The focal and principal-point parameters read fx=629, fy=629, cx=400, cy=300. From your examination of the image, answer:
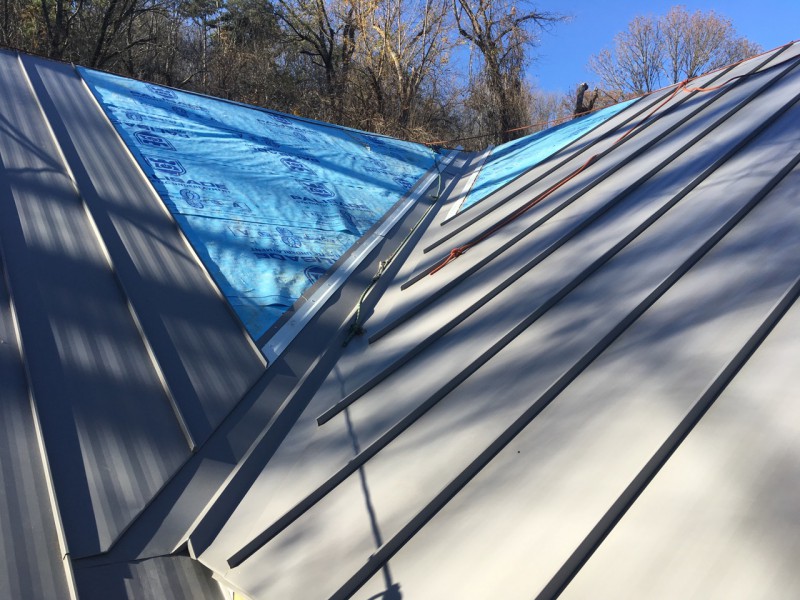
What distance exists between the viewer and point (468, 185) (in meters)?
7.10

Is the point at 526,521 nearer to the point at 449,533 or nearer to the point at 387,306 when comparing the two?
the point at 449,533

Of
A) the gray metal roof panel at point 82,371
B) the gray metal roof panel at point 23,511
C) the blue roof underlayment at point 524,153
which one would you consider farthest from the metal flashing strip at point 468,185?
the gray metal roof panel at point 23,511

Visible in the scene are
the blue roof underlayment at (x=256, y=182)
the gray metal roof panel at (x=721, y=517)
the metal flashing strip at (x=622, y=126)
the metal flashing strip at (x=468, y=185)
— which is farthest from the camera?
the metal flashing strip at (x=468, y=185)

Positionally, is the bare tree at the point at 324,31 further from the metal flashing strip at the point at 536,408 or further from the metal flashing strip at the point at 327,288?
the metal flashing strip at the point at 536,408

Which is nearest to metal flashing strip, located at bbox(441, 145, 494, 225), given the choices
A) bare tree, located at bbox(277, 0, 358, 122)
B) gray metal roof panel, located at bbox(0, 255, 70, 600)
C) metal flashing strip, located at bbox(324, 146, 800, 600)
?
metal flashing strip, located at bbox(324, 146, 800, 600)

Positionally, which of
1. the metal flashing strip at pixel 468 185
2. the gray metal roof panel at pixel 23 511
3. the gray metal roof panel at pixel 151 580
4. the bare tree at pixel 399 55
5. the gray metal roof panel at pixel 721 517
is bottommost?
the gray metal roof panel at pixel 151 580

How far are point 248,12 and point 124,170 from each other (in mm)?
23797

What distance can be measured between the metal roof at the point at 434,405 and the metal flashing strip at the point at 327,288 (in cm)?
6

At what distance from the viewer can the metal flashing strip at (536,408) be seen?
6.47ft

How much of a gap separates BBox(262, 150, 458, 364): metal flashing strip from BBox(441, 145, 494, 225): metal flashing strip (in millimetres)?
409

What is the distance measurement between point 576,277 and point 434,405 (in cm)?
116

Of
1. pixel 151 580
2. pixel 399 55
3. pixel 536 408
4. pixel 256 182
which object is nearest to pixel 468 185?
pixel 256 182

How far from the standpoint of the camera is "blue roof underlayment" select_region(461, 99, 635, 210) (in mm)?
6566

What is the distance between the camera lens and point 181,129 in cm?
591
